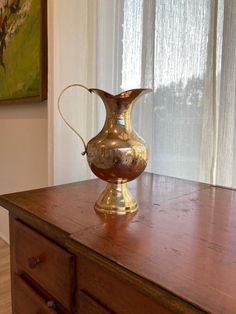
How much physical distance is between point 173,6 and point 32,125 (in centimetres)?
100

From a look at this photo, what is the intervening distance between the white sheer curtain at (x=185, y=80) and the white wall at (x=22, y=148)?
1.89ft

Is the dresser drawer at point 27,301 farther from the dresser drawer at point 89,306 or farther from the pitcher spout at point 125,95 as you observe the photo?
the pitcher spout at point 125,95

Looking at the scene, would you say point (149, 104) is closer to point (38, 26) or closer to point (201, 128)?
point (201, 128)

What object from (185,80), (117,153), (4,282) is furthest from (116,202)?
(4,282)

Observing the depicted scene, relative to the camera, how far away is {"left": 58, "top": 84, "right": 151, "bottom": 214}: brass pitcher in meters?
0.71

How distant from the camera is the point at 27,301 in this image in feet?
2.68

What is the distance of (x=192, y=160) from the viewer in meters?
1.20

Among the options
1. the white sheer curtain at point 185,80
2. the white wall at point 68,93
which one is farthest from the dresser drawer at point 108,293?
the white wall at point 68,93

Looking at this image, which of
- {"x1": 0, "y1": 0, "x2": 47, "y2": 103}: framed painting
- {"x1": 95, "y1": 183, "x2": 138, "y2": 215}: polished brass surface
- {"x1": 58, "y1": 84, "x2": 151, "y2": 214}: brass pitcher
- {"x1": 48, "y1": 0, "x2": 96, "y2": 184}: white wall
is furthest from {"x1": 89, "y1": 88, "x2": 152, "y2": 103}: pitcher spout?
{"x1": 0, "y1": 0, "x2": 47, "y2": 103}: framed painting

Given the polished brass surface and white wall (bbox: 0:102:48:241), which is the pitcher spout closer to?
the polished brass surface

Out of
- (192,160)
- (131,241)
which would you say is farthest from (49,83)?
(131,241)

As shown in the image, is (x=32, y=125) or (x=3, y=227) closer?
(x=32, y=125)

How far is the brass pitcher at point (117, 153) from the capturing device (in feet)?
2.34

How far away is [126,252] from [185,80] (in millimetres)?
860
